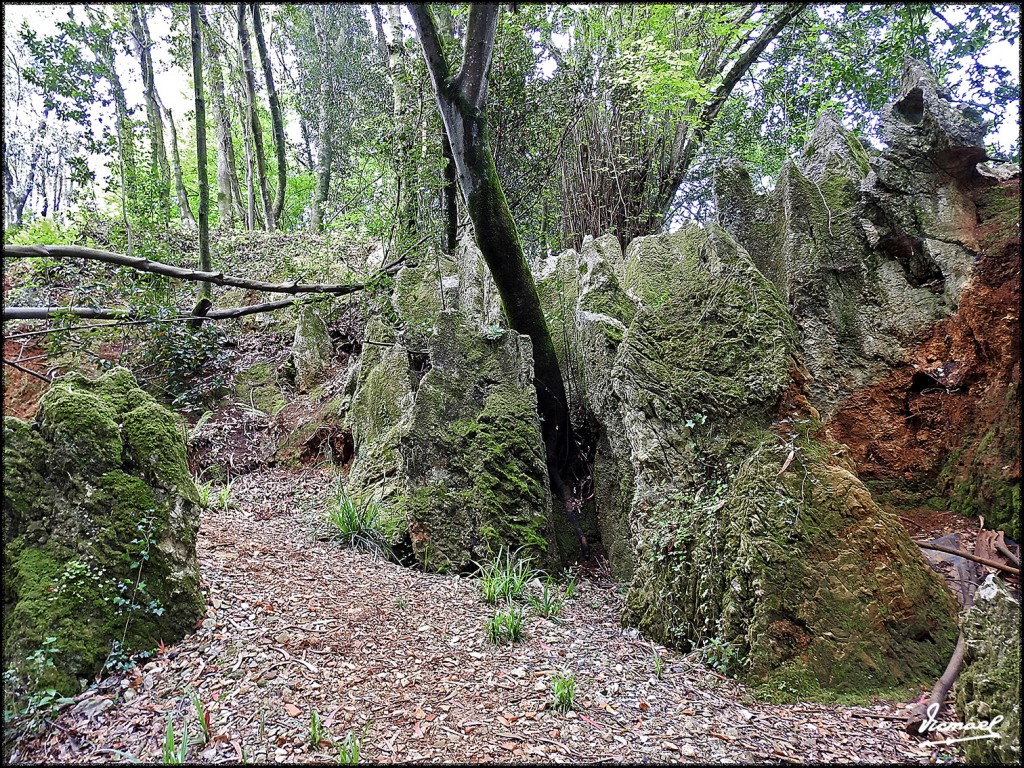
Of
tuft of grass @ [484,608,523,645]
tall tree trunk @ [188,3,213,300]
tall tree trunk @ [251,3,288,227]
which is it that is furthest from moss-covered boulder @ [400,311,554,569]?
tall tree trunk @ [251,3,288,227]

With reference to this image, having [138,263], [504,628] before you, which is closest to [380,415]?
[138,263]

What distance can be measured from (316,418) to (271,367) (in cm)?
175

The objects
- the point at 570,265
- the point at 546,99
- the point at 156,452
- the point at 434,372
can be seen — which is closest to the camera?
the point at 156,452

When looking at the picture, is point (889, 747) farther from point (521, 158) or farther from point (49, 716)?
point (521, 158)

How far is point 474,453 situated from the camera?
15.4 ft

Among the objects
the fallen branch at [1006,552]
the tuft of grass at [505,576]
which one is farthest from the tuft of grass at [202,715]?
the fallen branch at [1006,552]

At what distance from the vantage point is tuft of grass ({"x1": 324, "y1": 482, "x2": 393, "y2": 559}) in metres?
4.70

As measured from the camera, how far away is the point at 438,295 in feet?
21.9

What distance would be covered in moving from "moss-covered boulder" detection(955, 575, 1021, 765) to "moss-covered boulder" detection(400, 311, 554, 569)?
2.85 metres

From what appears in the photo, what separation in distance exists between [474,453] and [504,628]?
1668 millimetres

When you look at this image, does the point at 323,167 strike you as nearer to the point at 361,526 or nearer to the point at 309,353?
the point at 309,353

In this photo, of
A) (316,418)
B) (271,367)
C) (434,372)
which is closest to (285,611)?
(434,372)

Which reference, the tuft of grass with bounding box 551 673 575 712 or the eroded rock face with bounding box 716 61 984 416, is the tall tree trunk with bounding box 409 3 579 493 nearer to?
the eroded rock face with bounding box 716 61 984 416

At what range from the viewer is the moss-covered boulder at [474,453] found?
4.47m
